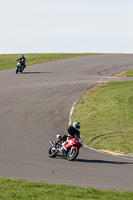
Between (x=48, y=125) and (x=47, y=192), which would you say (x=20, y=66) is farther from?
(x=47, y=192)

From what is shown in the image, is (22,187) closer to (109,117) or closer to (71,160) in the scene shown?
(71,160)

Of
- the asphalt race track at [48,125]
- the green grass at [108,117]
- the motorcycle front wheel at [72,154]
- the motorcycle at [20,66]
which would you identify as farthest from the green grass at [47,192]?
the motorcycle at [20,66]

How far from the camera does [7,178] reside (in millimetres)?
11383

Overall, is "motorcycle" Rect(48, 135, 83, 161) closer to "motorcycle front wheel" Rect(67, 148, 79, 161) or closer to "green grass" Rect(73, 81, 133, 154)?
"motorcycle front wheel" Rect(67, 148, 79, 161)

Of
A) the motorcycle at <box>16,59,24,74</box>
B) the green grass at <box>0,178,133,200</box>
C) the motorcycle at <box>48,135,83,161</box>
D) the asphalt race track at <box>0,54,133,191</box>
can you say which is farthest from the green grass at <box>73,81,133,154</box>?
the motorcycle at <box>16,59,24,74</box>

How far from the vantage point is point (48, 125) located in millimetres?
24047

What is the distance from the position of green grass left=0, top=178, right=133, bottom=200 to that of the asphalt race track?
1.00 m

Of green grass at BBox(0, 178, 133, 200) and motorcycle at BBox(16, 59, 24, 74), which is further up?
motorcycle at BBox(16, 59, 24, 74)

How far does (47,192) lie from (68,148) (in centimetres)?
653

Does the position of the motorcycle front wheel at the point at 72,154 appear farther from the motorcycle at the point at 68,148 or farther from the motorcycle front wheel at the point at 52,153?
the motorcycle front wheel at the point at 52,153

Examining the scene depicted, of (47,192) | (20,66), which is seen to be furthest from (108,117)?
(20,66)

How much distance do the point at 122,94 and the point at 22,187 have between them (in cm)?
2165

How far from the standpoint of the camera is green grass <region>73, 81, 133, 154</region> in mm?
20453

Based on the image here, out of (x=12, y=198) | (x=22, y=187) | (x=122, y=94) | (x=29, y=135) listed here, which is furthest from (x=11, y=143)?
(x=122, y=94)
